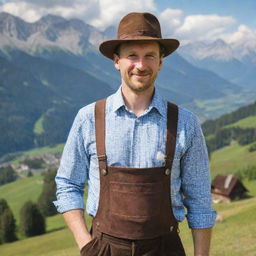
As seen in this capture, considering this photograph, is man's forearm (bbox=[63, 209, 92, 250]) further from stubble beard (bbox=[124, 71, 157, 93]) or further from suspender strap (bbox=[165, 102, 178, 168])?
stubble beard (bbox=[124, 71, 157, 93])

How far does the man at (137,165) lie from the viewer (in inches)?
193

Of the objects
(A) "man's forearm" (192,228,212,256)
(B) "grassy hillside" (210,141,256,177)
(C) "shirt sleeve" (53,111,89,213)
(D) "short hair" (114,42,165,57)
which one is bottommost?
(B) "grassy hillside" (210,141,256,177)

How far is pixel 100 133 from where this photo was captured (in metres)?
5.09

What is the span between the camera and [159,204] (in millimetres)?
4945

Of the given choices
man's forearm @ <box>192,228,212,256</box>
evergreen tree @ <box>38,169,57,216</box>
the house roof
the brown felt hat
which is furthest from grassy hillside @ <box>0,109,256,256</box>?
the brown felt hat

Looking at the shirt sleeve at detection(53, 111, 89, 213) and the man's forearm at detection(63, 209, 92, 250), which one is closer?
the man's forearm at detection(63, 209, 92, 250)

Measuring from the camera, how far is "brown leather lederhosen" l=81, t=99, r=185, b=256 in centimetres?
488

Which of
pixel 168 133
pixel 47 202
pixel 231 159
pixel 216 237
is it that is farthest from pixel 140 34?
pixel 231 159

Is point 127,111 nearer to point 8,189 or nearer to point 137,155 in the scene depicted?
point 137,155

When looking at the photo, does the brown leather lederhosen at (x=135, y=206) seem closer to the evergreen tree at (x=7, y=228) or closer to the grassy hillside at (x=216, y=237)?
the grassy hillside at (x=216, y=237)

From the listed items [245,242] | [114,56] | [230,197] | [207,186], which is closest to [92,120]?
[114,56]

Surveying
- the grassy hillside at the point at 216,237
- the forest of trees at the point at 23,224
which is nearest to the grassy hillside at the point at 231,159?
the grassy hillside at the point at 216,237

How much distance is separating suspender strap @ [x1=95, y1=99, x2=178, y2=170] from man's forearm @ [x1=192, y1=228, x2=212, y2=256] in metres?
1.03

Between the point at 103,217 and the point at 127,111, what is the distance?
1.42m
